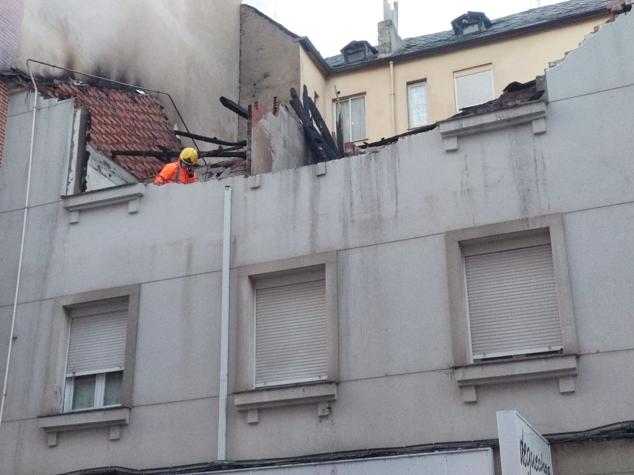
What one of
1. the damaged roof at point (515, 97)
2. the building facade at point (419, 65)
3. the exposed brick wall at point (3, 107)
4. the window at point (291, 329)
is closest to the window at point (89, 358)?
the window at point (291, 329)

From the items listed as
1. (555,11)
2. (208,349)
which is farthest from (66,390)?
(555,11)

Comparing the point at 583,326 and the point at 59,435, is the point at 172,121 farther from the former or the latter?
the point at 583,326

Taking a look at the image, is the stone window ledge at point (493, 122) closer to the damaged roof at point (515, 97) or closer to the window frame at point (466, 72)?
the damaged roof at point (515, 97)

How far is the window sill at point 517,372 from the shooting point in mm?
Answer: 10352

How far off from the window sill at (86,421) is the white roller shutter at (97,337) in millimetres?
751

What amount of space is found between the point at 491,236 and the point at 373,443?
272 cm

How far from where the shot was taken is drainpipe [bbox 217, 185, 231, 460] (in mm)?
11797

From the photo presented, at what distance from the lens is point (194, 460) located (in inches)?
467

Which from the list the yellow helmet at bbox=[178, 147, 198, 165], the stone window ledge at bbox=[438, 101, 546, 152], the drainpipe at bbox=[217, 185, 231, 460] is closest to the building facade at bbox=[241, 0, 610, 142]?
the yellow helmet at bbox=[178, 147, 198, 165]

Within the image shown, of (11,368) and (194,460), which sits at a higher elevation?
(11,368)

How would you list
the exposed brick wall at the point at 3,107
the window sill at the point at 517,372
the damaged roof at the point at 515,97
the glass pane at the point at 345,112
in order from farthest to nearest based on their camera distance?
the glass pane at the point at 345,112, the exposed brick wall at the point at 3,107, the damaged roof at the point at 515,97, the window sill at the point at 517,372

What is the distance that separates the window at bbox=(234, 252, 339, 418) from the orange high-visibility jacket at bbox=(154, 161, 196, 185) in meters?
2.55

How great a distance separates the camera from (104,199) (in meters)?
13.8

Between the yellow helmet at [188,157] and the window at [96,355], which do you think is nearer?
the window at [96,355]
